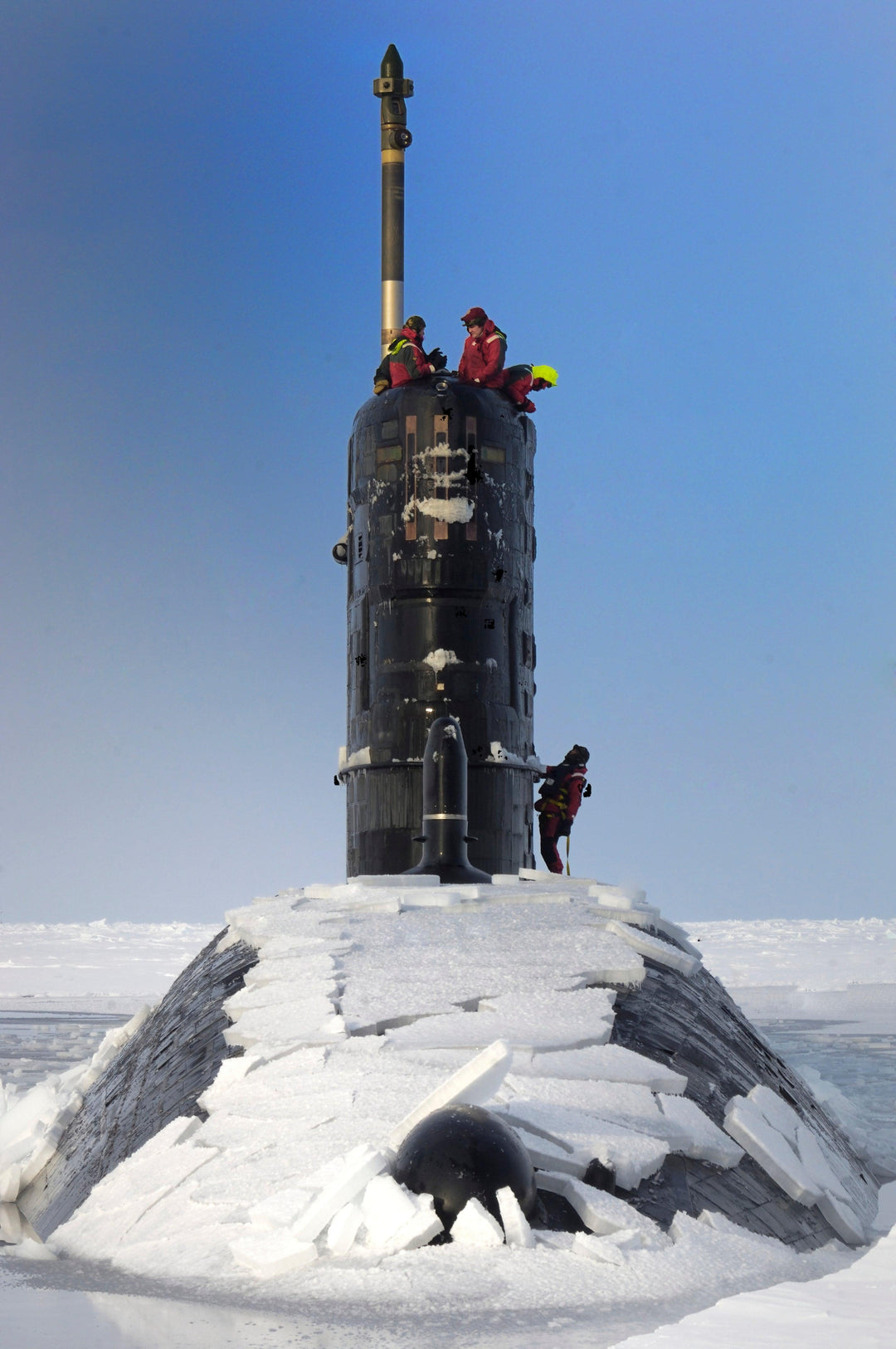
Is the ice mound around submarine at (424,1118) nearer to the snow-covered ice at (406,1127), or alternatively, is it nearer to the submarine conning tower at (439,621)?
the snow-covered ice at (406,1127)

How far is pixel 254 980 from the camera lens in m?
7.41

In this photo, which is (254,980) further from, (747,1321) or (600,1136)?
(747,1321)

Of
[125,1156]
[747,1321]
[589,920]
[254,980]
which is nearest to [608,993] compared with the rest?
[589,920]

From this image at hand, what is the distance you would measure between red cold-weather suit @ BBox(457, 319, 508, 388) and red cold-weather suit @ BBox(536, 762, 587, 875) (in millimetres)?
2966

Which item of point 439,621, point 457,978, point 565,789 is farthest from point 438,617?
point 457,978

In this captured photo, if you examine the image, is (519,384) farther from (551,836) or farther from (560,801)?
(551,836)

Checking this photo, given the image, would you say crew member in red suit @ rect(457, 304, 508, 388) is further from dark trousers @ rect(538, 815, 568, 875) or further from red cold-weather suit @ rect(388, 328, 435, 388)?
dark trousers @ rect(538, 815, 568, 875)

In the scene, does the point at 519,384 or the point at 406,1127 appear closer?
the point at 406,1127

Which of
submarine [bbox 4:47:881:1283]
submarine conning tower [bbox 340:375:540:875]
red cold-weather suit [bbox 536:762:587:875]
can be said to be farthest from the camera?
red cold-weather suit [bbox 536:762:587:875]

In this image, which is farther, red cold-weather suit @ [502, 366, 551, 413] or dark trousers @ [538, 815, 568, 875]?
dark trousers @ [538, 815, 568, 875]

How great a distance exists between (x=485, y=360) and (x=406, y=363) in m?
0.60

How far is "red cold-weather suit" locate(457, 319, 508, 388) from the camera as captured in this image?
11.7 metres

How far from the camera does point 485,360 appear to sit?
38.7 feet

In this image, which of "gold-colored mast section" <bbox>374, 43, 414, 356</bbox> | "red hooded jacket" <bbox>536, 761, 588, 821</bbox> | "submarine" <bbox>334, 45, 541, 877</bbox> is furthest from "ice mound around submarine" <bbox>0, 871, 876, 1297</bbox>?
"gold-colored mast section" <bbox>374, 43, 414, 356</bbox>
